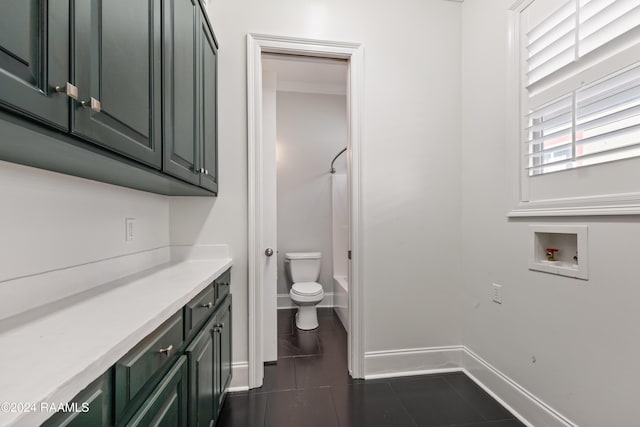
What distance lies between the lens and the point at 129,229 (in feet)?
4.72

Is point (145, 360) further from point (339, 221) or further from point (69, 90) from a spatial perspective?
point (339, 221)

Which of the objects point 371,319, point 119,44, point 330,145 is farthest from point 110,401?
point 330,145

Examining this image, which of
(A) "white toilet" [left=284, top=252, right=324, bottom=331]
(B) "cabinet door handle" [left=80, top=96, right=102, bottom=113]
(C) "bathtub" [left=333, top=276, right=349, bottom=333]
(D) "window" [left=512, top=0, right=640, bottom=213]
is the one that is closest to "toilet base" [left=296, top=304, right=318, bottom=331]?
(A) "white toilet" [left=284, top=252, right=324, bottom=331]

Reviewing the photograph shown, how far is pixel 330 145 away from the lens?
3.64m

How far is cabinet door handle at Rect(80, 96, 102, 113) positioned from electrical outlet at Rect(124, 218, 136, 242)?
859 mm

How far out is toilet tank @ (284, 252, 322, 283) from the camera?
330 centimetres

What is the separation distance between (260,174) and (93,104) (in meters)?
1.23

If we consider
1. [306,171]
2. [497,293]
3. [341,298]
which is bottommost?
[341,298]

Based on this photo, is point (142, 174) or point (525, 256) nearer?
point (142, 174)

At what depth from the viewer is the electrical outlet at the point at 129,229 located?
4.65 ft

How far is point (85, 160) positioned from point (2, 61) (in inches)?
14.9

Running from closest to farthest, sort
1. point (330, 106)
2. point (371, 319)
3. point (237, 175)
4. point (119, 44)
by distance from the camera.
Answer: point (119, 44), point (237, 175), point (371, 319), point (330, 106)

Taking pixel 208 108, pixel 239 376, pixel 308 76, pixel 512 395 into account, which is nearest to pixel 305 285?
pixel 239 376

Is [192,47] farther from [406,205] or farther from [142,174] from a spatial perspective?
[406,205]
